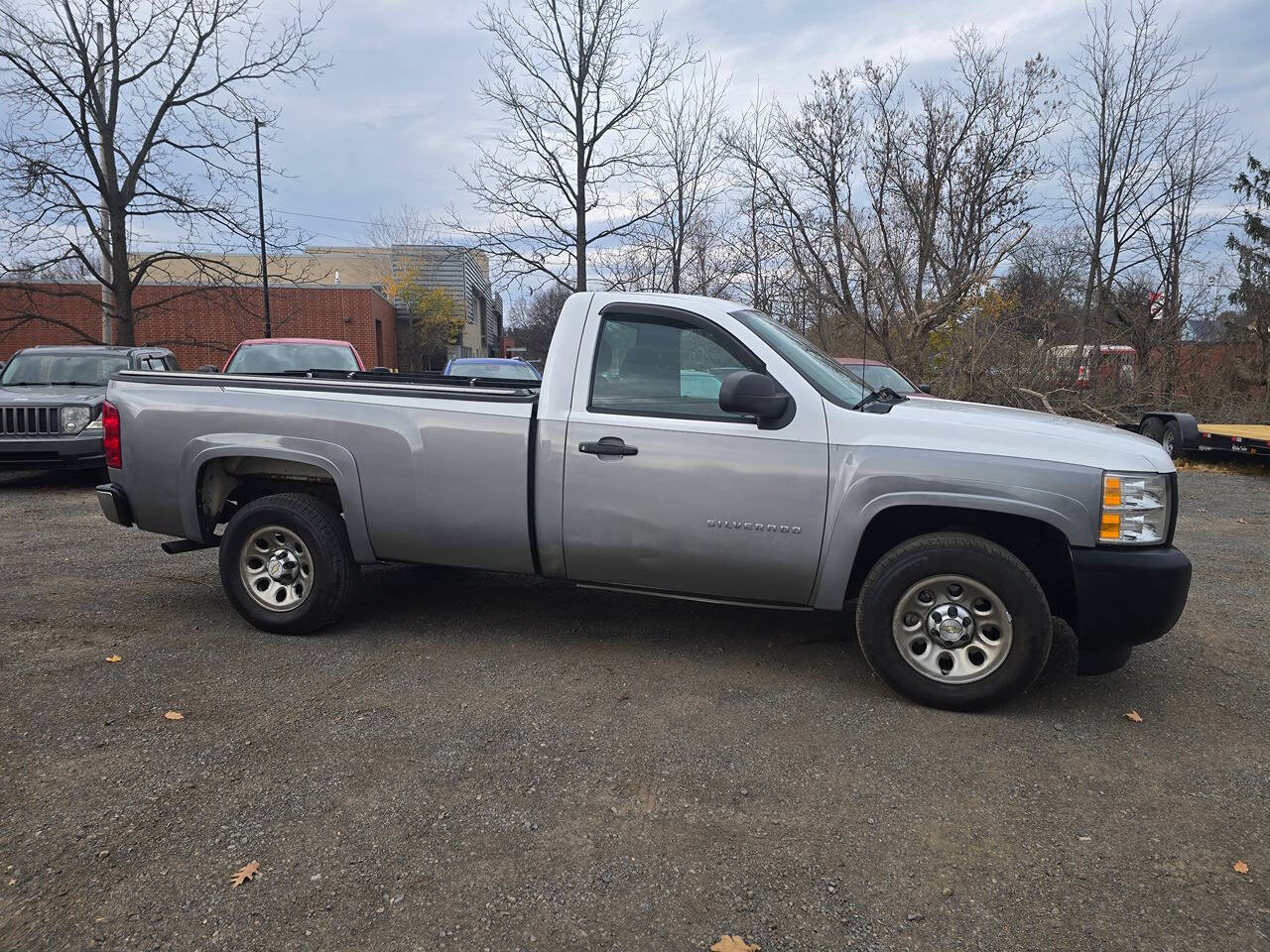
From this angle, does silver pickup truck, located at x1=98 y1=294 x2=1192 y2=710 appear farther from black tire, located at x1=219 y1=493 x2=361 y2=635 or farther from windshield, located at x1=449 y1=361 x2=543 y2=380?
windshield, located at x1=449 y1=361 x2=543 y2=380

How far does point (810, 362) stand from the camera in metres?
4.43

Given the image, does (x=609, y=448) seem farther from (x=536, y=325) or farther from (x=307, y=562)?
(x=536, y=325)

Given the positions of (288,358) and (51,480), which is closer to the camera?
(51,480)

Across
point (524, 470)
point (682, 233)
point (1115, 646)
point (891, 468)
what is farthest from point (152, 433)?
point (682, 233)

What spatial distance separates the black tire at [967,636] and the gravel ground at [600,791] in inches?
6.3

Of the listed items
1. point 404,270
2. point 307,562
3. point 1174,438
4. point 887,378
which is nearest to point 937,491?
point 307,562

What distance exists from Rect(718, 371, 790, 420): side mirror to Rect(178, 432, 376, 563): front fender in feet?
6.87

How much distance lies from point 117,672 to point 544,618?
7.48ft

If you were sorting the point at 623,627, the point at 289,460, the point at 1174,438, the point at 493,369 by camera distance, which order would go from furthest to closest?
the point at 493,369 < the point at 1174,438 < the point at 623,627 < the point at 289,460

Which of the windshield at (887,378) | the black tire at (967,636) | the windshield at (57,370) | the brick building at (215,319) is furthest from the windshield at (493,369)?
the brick building at (215,319)

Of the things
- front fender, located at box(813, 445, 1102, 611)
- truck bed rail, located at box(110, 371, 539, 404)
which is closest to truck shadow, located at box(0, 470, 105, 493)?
truck bed rail, located at box(110, 371, 539, 404)

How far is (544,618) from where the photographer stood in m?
5.25

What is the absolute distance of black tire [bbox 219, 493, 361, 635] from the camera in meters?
4.69

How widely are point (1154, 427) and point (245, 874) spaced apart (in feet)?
46.6
